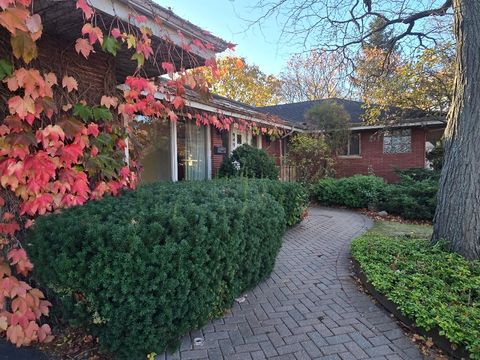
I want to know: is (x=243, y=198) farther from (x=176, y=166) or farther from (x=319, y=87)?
(x=319, y=87)

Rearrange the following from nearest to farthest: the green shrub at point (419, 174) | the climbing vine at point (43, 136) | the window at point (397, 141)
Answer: the climbing vine at point (43, 136) < the green shrub at point (419, 174) < the window at point (397, 141)


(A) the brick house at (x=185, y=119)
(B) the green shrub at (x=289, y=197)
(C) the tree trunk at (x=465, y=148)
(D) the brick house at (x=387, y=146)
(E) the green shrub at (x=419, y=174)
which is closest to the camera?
(A) the brick house at (x=185, y=119)

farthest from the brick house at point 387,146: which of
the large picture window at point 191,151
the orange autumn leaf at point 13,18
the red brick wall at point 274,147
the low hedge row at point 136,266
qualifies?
the orange autumn leaf at point 13,18

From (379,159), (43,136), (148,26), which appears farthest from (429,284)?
(379,159)

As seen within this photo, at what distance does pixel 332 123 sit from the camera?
42.4 feet

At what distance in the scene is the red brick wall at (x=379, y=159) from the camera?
13.4 m

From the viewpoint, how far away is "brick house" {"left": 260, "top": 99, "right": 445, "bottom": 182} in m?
13.2

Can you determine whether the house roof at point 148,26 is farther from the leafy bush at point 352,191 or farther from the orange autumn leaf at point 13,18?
the leafy bush at point 352,191

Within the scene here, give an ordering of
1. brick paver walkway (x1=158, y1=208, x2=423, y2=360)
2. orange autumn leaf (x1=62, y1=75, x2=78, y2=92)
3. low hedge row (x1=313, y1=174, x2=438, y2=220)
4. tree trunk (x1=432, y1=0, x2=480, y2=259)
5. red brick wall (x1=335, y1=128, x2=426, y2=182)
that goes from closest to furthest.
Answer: brick paver walkway (x1=158, y1=208, x2=423, y2=360) → orange autumn leaf (x1=62, y1=75, x2=78, y2=92) → tree trunk (x1=432, y1=0, x2=480, y2=259) → low hedge row (x1=313, y1=174, x2=438, y2=220) → red brick wall (x1=335, y1=128, x2=426, y2=182)

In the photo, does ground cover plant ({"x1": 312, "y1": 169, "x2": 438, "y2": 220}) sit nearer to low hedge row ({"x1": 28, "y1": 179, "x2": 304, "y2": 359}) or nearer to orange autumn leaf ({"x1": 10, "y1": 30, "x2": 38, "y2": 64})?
low hedge row ({"x1": 28, "y1": 179, "x2": 304, "y2": 359})

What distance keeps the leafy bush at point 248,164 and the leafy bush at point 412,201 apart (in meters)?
3.66

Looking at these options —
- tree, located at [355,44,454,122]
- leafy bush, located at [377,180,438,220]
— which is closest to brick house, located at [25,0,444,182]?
tree, located at [355,44,454,122]

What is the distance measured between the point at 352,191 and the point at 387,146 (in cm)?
529

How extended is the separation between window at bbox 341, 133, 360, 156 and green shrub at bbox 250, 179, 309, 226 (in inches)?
323
